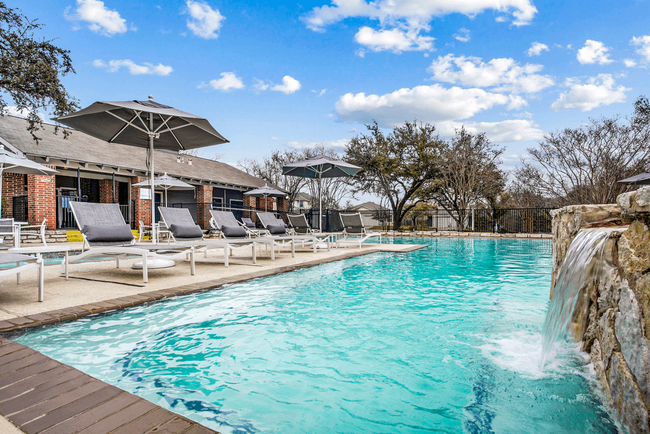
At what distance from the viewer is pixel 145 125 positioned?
580 cm

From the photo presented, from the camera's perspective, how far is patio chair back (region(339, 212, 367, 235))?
10.6 m

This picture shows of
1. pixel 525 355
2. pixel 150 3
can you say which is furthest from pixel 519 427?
pixel 150 3

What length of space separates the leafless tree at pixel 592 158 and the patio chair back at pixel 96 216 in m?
20.8

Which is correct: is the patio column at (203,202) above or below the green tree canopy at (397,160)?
below

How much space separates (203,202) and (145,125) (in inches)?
543

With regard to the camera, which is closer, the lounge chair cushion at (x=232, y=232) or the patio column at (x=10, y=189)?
the lounge chair cushion at (x=232, y=232)

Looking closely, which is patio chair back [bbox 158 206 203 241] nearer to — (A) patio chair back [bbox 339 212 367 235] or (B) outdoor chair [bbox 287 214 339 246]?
(B) outdoor chair [bbox 287 214 339 246]

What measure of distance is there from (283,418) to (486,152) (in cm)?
2187

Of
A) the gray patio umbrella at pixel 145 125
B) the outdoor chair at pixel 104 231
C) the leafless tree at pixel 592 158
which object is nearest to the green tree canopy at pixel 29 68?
the gray patio umbrella at pixel 145 125

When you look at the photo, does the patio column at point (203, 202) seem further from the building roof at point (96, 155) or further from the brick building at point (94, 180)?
the building roof at point (96, 155)

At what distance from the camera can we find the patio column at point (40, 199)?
41.5 feet

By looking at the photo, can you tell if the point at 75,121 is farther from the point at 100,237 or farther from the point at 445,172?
the point at 445,172

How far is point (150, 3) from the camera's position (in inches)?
528

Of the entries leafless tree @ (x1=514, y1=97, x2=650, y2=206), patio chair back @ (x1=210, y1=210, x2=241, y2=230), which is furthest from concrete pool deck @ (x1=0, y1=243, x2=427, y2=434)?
leafless tree @ (x1=514, y1=97, x2=650, y2=206)
